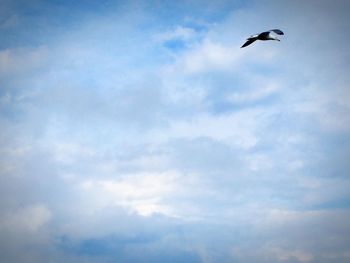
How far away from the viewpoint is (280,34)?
71000mm

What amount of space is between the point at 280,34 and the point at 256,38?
4.11 m

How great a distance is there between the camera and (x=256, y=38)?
2869 inches
